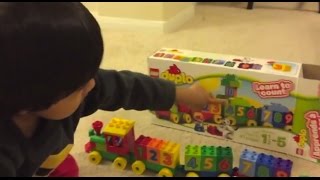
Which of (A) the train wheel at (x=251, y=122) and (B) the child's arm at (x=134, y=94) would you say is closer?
(B) the child's arm at (x=134, y=94)

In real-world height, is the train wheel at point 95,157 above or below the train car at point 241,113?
below

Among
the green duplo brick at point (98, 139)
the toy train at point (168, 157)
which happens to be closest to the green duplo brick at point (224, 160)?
the toy train at point (168, 157)

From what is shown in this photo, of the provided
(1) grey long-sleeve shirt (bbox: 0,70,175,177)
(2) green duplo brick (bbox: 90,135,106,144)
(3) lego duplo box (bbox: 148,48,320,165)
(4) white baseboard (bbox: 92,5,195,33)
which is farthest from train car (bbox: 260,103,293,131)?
(4) white baseboard (bbox: 92,5,195,33)

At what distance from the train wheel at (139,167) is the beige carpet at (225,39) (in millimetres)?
135

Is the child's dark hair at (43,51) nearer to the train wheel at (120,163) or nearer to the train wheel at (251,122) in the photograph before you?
the train wheel at (120,163)

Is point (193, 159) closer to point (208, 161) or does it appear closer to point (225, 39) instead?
point (208, 161)

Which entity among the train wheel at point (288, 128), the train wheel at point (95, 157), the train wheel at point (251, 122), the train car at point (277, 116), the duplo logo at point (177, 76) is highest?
the duplo logo at point (177, 76)

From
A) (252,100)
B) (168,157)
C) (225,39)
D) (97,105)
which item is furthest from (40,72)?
(225,39)

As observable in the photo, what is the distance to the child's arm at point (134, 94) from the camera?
2.27 feet

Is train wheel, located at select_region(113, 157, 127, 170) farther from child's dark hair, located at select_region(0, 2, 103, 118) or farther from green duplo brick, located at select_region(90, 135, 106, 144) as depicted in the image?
child's dark hair, located at select_region(0, 2, 103, 118)

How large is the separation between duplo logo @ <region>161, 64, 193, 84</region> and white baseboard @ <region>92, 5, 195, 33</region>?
27.0 inches

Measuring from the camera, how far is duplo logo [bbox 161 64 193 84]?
2.84 feet

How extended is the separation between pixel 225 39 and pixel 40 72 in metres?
1.05

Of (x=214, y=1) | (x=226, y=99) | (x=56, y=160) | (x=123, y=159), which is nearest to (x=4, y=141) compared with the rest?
(x=56, y=160)
